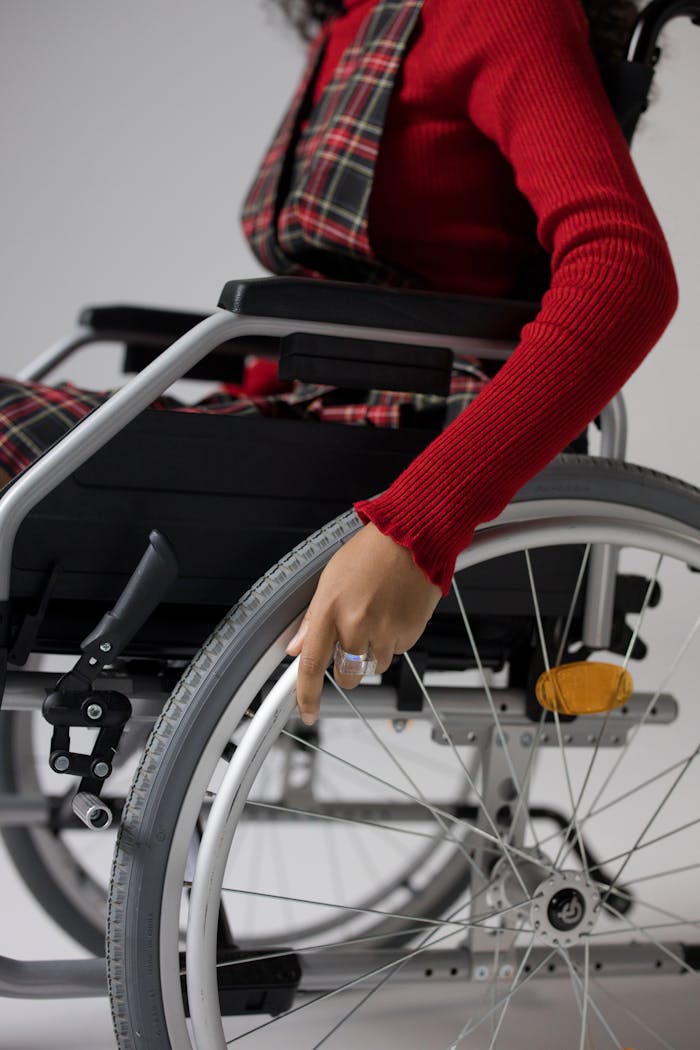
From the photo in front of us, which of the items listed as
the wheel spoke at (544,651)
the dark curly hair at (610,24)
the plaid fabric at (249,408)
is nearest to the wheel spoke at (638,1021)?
the wheel spoke at (544,651)

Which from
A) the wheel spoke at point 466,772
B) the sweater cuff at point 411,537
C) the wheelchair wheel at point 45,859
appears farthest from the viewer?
the wheelchair wheel at point 45,859

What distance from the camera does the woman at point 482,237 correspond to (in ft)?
2.74

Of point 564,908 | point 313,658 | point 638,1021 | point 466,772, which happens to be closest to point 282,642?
point 313,658

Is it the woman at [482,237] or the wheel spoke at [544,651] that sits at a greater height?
the woman at [482,237]

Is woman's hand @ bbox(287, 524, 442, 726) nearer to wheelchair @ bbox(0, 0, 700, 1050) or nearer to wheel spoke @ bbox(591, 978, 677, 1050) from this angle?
wheelchair @ bbox(0, 0, 700, 1050)

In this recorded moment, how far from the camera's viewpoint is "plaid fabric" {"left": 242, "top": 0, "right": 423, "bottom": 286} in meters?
1.08

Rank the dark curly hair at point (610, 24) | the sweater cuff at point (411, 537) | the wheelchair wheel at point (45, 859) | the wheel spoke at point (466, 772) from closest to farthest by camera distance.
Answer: the sweater cuff at point (411, 537) < the wheel spoke at point (466, 772) < the dark curly hair at point (610, 24) < the wheelchair wheel at point (45, 859)

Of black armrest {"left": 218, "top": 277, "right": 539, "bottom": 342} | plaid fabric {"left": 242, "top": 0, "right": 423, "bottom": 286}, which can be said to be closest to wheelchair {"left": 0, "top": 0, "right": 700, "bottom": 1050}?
black armrest {"left": 218, "top": 277, "right": 539, "bottom": 342}

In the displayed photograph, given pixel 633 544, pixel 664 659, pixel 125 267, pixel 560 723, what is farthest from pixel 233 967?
pixel 125 267

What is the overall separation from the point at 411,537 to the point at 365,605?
57 millimetres

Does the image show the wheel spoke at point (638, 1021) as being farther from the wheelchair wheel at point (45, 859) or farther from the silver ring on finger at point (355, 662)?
the wheelchair wheel at point (45, 859)

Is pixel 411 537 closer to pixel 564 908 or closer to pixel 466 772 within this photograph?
pixel 466 772

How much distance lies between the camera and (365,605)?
0.82 meters

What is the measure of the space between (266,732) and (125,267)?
7.76ft
